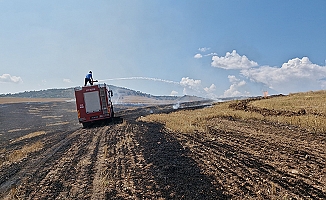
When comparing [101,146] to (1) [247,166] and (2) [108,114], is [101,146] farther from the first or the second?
(2) [108,114]

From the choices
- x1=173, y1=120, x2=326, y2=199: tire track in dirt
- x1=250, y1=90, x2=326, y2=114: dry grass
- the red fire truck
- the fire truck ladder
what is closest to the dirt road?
x1=173, y1=120, x2=326, y2=199: tire track in dirt

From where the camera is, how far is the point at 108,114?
72.9ft

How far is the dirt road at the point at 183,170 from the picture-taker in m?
5.66

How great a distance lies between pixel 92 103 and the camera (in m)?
A: 21.8

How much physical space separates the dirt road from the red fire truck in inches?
406

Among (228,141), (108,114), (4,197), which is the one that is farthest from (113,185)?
(108,114)

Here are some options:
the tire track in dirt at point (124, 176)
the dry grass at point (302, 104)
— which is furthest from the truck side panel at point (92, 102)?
the dry grass at point (302, 104)

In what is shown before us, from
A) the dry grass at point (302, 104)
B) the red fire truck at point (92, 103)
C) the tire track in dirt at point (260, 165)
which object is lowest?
the tire track in dirt at point (260, 165)

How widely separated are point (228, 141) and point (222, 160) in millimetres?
2900

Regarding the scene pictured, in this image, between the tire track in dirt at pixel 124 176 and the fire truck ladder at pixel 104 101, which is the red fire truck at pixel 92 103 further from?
the tire track in dirt at pixel 124 176

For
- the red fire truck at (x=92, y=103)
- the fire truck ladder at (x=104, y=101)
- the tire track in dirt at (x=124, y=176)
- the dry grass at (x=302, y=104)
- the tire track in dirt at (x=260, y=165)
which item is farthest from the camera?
the fire truck ladder at (x=104, y=101)

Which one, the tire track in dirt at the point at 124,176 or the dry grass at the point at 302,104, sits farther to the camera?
the dry grass at the point at 302,104

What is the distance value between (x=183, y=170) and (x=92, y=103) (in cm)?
1605

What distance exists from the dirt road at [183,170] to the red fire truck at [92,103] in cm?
1031
